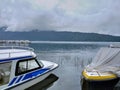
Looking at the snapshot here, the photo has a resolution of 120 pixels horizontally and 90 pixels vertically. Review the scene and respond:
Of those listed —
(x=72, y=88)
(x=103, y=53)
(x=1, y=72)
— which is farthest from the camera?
(x=103, y=53)

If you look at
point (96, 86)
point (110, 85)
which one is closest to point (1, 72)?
point (96, 86)

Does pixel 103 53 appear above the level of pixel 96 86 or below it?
above

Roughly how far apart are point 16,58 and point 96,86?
14.5ft

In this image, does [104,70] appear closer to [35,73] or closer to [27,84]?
[35,73]

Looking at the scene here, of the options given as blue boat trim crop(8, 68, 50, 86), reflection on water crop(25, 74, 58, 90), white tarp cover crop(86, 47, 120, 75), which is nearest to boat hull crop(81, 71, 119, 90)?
white tarp cover crop(86, 47, 120, 75)

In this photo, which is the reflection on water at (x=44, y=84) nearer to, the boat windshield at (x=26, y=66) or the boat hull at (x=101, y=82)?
the boat windshield at (x=26, y=66)

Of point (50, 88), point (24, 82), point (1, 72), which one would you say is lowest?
point (50, 88)

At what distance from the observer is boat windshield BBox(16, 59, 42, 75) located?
1111 centimetres

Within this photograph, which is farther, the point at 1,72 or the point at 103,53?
the point at 103,53

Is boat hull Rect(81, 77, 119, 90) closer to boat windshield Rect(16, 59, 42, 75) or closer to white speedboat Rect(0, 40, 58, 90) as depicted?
white speedboat Rect(0, 40, 58, 90)

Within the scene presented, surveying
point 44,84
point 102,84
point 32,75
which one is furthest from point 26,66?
point 102,84

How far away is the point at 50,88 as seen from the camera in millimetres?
13281

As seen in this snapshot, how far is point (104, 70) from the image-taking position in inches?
503

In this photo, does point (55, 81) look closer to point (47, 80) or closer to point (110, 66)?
point (47, 80)
